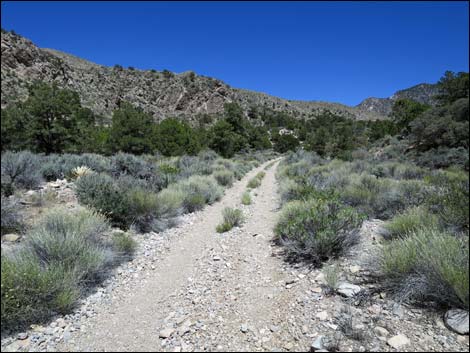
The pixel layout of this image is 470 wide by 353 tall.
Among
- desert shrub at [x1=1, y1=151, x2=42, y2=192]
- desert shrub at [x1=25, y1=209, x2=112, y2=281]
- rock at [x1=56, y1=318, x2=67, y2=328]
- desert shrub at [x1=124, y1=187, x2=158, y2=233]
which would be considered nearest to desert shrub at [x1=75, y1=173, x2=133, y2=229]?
desert shrub at [x1=124, y1=187, x2=158, y2=233]

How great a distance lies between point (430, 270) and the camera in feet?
10.5

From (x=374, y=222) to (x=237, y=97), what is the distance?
81.2 metres

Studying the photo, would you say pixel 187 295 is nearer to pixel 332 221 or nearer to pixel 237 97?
pixel 332 221

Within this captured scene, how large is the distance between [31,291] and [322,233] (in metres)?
4.30

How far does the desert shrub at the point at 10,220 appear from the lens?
4.46 metres

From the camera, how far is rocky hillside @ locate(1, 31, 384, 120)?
132ft

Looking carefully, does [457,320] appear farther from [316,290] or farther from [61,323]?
[61,323]

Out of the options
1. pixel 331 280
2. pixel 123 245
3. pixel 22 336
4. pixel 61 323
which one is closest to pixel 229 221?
pixel 123 245

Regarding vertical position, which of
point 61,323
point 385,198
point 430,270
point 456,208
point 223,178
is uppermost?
point 456,208

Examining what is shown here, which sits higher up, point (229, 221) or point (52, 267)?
point (52, 267)

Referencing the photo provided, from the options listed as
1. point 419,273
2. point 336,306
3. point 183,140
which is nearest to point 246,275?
point 336,306

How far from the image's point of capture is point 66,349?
292 cm

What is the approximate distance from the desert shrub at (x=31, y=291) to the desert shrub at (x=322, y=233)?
3.71 m

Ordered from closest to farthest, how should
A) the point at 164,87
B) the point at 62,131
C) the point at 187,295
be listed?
the point at 187,295
the point at 62,131
the point at 164,87
